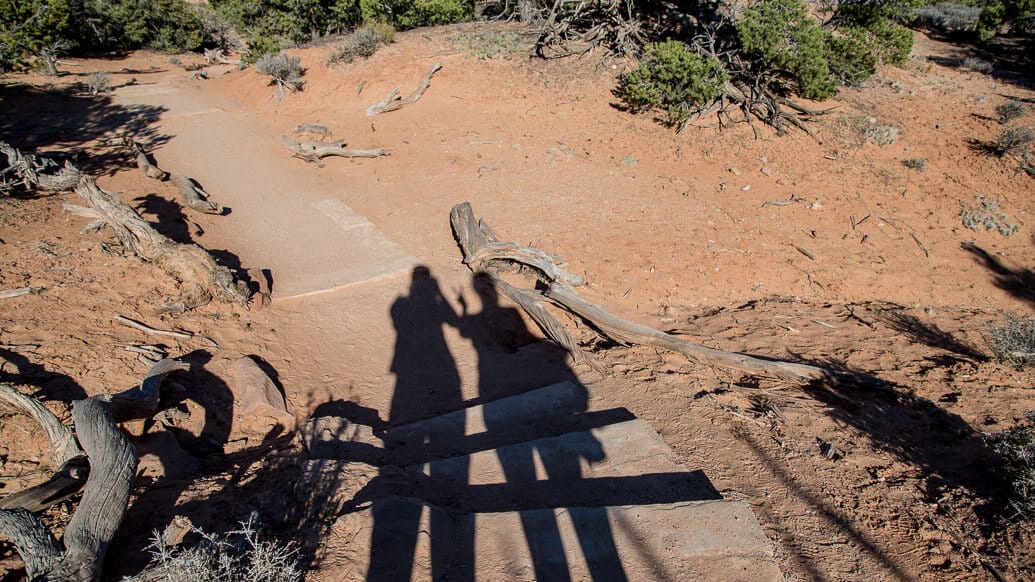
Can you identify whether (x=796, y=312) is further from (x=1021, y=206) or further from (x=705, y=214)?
(x=1021, y=206)

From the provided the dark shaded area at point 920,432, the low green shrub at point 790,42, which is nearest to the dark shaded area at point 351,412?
the dark shaded area at point 920,432

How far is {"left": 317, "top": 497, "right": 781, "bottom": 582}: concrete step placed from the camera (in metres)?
2.81

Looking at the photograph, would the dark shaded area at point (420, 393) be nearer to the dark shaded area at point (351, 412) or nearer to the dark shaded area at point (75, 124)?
the dark shaded area at point (351, 412)

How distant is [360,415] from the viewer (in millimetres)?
5359

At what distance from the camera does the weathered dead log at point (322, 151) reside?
11.1 metres

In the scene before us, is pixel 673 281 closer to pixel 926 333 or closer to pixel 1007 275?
pixel 926 333

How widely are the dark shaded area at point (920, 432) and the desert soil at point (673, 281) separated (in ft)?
0.07

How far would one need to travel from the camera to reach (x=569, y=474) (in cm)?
371

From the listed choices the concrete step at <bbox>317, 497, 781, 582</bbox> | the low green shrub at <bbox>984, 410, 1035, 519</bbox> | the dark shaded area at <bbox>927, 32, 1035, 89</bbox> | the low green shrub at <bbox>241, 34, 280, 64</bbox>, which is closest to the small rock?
the concrete step at <bbox>317, 497, 781, 582</bbox>

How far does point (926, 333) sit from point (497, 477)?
6.03 m

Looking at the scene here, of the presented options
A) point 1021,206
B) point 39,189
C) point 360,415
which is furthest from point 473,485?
point 1021,206

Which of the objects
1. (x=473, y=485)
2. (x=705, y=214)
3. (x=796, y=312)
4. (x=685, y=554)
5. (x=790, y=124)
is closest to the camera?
(x=685, y=554)

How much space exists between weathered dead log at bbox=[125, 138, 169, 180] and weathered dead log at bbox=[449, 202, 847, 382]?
637 centimetres

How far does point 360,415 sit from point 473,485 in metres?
2.13
